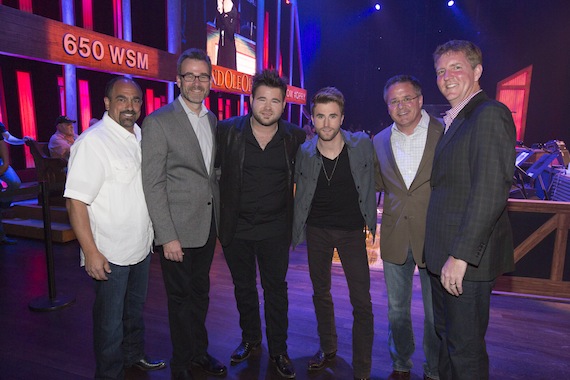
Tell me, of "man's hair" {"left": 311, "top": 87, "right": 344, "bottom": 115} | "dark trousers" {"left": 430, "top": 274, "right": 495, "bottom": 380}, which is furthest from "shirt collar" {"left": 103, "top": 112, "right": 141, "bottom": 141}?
"dark trousers" {"left": 430, "top": 274, "right": 495, "bottom": 380}

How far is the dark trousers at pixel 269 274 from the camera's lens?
8.17 feet

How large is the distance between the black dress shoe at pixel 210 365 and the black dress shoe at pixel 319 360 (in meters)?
0.58

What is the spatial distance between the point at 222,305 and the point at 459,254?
247 cm

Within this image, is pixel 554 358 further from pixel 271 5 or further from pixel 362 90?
pixel 362 90

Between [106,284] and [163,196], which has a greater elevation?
[163,196]

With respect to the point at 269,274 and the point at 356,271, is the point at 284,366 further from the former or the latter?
the point at 356,271

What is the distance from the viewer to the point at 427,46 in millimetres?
17766

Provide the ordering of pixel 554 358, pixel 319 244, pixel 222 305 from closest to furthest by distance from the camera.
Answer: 1. pixel 319 244
2. pixel 554 358
3. pixel 222 305

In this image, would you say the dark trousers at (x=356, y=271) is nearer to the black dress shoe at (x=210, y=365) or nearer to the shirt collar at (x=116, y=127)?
the black dress shoe at (x=210, y=365)

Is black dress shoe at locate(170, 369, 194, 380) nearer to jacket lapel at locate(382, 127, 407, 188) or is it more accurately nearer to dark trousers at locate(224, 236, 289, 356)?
dark trousers at locate(224, 236, 289, 356)

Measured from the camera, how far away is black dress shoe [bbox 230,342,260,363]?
261cm

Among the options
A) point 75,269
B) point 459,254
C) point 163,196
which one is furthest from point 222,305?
point 459,254

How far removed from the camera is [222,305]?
350 centimetres

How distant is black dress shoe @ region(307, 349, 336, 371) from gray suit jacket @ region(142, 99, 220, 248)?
115cm
